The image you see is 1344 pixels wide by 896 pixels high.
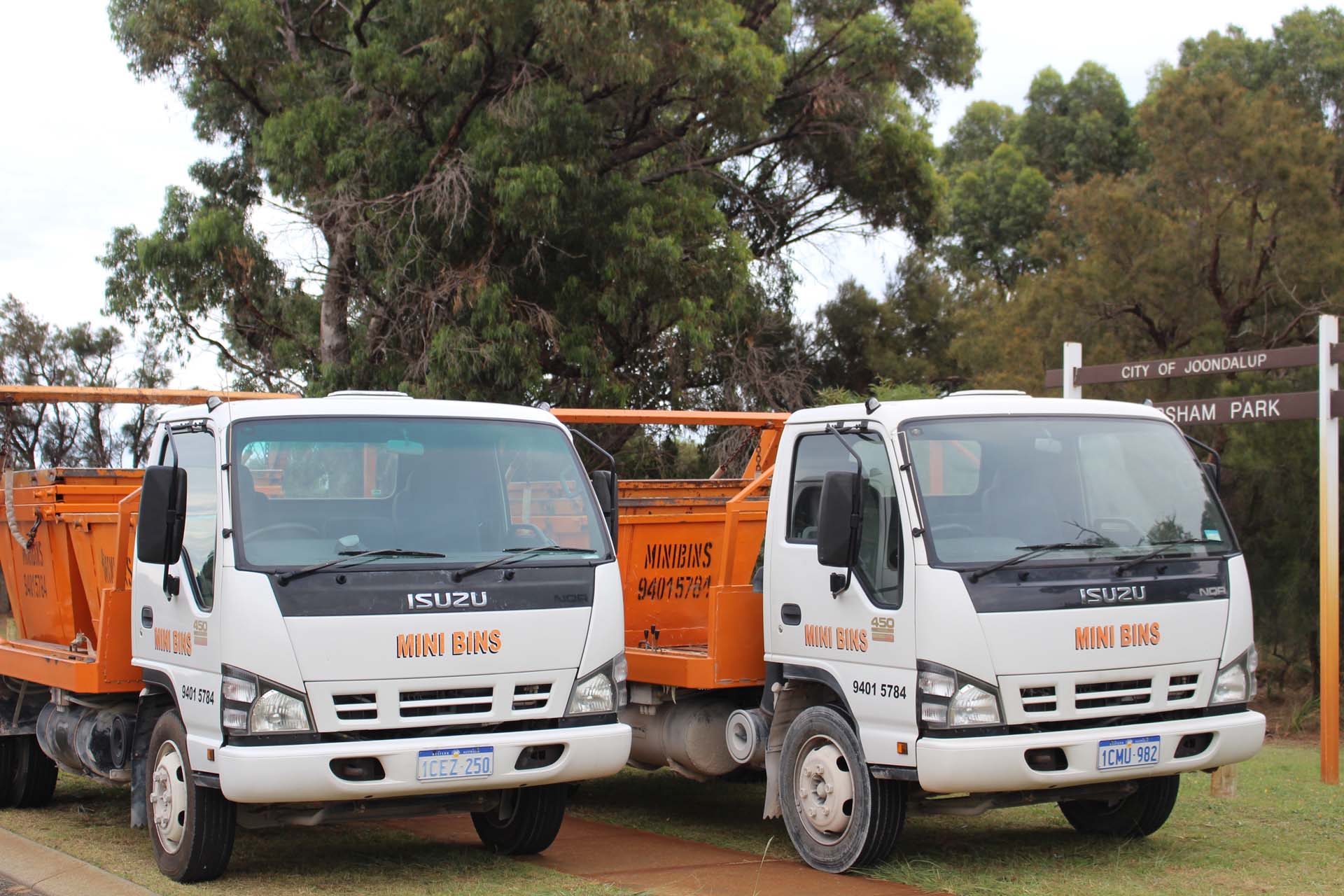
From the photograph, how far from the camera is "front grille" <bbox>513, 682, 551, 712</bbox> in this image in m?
7.27

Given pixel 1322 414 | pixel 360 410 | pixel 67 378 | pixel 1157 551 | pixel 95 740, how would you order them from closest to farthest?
1. pixel 1157 551
2. pixel 360 410
3. pixel 95 740
4. pixel 1322 414
5. pixel 67 378

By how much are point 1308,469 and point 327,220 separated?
12962 mm

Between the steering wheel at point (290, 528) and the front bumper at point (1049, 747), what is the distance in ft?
10.1

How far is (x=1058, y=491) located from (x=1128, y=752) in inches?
52.1

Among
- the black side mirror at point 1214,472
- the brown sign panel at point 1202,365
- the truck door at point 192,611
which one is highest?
the brown sign panel at point 1202,365

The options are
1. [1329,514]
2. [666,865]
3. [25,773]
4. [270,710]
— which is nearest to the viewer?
[270,710]

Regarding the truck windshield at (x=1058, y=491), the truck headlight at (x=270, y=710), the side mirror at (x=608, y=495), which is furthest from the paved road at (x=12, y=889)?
the truck windshield at (x=1058, y=491)

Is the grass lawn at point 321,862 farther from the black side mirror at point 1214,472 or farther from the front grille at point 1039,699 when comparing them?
the black side mirror at point 1214,472

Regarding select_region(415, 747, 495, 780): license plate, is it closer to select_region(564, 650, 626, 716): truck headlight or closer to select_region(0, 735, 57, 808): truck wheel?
select_region(564, 650, 626, 716): truck headlight

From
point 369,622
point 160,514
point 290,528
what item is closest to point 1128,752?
point 369,622

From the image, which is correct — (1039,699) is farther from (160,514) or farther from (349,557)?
(160,514)

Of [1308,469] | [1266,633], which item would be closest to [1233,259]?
[1308,469]

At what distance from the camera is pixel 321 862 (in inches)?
314

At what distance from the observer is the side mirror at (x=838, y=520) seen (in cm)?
731
